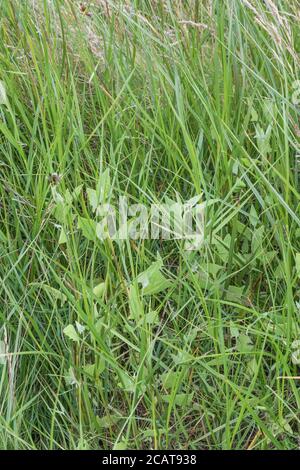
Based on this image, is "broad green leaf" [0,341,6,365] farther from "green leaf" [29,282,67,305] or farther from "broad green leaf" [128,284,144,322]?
"broad green leaf" [128,284,144,322]

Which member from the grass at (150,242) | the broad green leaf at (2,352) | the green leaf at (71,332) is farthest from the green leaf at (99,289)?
the broad green leaf at (2,352)

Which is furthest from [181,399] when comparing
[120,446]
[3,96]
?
[3,96]

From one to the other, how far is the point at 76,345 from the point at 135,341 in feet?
0.43

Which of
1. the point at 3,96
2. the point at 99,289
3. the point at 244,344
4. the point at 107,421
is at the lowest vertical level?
the point at 107,421

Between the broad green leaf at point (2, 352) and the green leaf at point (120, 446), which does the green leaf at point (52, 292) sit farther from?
the green leaf at point (120, 446)

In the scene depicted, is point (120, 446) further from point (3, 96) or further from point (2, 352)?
point (3, 96)

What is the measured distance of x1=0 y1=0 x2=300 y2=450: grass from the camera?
5.90ft

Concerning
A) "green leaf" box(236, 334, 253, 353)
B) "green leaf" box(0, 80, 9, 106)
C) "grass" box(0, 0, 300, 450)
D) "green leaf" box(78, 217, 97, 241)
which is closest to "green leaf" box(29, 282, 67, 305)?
"grass" box(0, 0, 300, 450)

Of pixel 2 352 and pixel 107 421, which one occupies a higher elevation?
pixel 2 352

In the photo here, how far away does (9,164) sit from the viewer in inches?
88.5

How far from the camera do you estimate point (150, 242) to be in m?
2.03

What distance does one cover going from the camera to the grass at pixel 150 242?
180 cm
